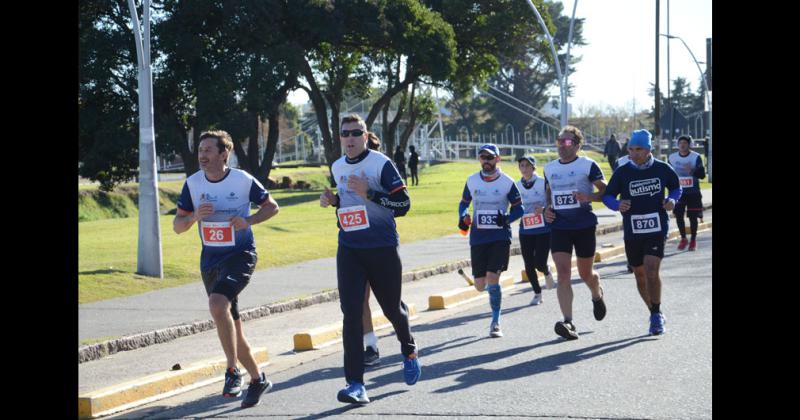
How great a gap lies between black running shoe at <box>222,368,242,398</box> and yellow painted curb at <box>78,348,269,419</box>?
664 millimetres

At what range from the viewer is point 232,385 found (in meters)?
8.07

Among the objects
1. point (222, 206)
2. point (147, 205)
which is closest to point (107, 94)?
point (147, 205)

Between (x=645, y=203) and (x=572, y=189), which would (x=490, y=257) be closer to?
(x=572, y=189)

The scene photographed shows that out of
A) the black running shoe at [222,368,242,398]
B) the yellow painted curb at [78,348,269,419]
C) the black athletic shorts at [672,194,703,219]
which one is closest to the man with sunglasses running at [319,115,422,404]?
the black running shoe at [222,368,242,398]

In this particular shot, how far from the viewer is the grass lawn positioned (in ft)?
52.1

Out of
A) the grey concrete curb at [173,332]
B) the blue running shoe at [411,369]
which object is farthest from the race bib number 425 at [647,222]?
the grey concrete curb at [173,332]

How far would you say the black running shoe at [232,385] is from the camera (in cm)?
807

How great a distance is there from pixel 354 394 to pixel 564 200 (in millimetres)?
3942

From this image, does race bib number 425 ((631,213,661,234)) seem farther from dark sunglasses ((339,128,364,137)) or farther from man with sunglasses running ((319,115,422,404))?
dark sunglasses ((339,128,364,137))

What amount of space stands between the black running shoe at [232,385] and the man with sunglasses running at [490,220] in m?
3.74
